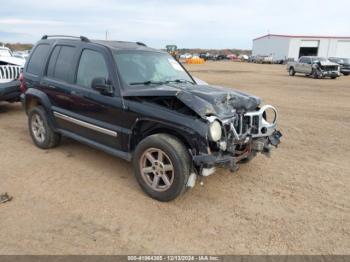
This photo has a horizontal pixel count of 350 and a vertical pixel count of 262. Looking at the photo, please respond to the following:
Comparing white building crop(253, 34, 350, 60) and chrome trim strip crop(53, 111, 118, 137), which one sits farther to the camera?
white building crop(253, 34, 350, 60)

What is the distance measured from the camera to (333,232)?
3369 millimetres

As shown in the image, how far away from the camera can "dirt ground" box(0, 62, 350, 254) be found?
315cm

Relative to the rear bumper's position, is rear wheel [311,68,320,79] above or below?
above

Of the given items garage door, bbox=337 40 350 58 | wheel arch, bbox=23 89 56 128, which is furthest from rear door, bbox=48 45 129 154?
garage door, bbox=337 40 350 58

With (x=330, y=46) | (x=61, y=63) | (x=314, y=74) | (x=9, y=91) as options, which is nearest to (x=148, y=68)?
(x=61, y=63)

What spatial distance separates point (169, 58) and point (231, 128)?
2.12 m

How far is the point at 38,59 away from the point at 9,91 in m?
2.75

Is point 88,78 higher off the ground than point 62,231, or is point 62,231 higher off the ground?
point 88,78

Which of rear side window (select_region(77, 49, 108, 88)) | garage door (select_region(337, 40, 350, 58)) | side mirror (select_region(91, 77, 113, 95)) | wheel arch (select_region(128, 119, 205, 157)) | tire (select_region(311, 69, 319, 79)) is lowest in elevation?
wheel arch (select_region(128, 119, 205, 157))

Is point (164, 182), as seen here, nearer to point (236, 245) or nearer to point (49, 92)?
point (236, 245)

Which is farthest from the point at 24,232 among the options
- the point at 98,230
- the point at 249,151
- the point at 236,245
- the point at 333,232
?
the point at 333,232

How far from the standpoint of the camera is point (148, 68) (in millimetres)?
4758

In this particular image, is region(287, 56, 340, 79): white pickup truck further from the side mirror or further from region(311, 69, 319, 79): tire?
the side mirror

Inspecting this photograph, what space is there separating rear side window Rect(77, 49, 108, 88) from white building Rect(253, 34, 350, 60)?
209ft
